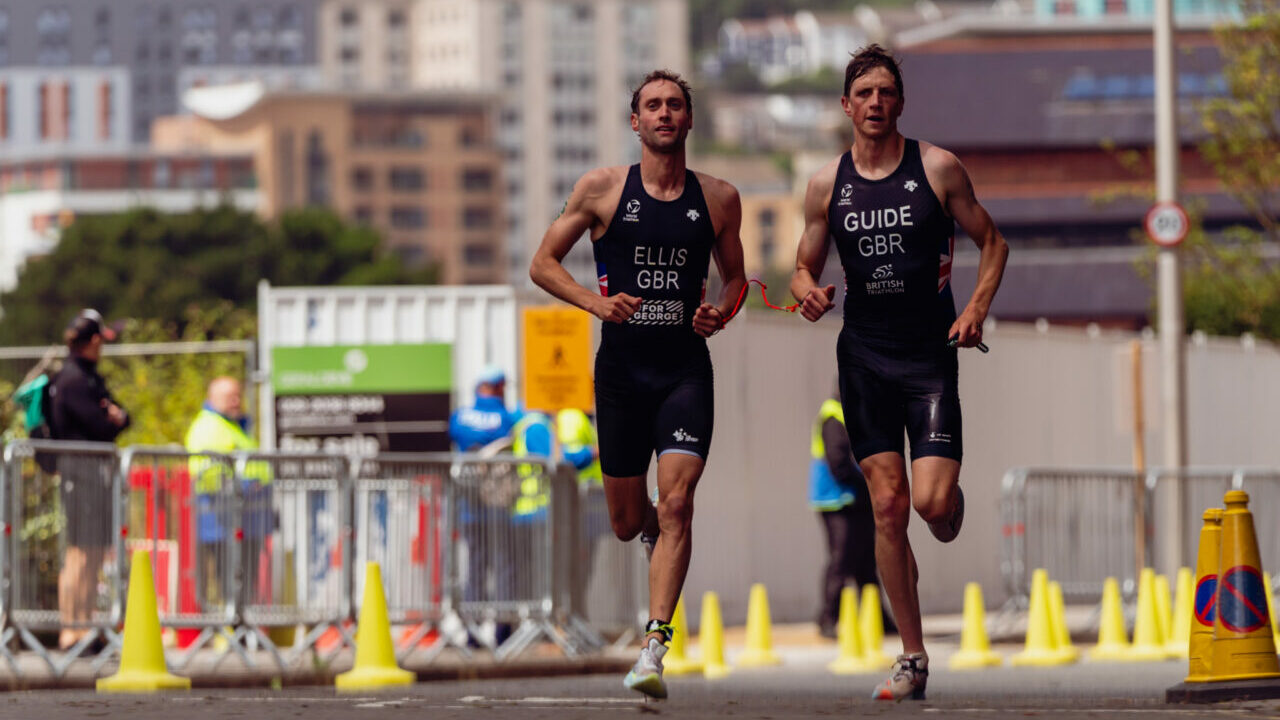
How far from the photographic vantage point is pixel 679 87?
9.66 meters

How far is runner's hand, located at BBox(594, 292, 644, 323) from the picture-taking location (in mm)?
9328

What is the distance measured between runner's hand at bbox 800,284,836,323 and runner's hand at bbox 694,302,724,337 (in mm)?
296

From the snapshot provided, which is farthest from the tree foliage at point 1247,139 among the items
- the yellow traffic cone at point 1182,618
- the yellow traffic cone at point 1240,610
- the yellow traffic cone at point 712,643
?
the yellow traffic cone at point 1240,610

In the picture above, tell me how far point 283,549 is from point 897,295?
260 inches

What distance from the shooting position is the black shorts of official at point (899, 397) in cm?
959

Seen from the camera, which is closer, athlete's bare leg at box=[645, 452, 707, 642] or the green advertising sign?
athlete's bare leg at box=[645, 452, 707, 642]

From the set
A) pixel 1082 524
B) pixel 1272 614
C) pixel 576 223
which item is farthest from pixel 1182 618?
pixel 576 223

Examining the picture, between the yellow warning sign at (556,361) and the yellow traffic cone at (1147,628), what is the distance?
4316 millimetres

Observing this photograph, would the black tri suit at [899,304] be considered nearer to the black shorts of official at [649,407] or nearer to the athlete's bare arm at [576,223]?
the black shorts of official at [649,407]

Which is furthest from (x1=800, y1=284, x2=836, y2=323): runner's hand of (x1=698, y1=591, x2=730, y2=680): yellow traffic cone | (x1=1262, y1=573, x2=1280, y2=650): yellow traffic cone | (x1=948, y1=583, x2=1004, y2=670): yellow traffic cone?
(x1=948, y1=583, x2=1004, y2=670): yellow traffic cone

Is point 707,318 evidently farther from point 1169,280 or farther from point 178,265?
point 178,265

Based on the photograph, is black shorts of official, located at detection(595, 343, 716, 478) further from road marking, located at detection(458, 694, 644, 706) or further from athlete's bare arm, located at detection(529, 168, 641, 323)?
road marking, located at detection(458, 694, 644, 706)

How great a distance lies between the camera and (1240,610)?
33.4 feet

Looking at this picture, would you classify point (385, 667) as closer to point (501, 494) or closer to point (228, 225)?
point (501, 494)
